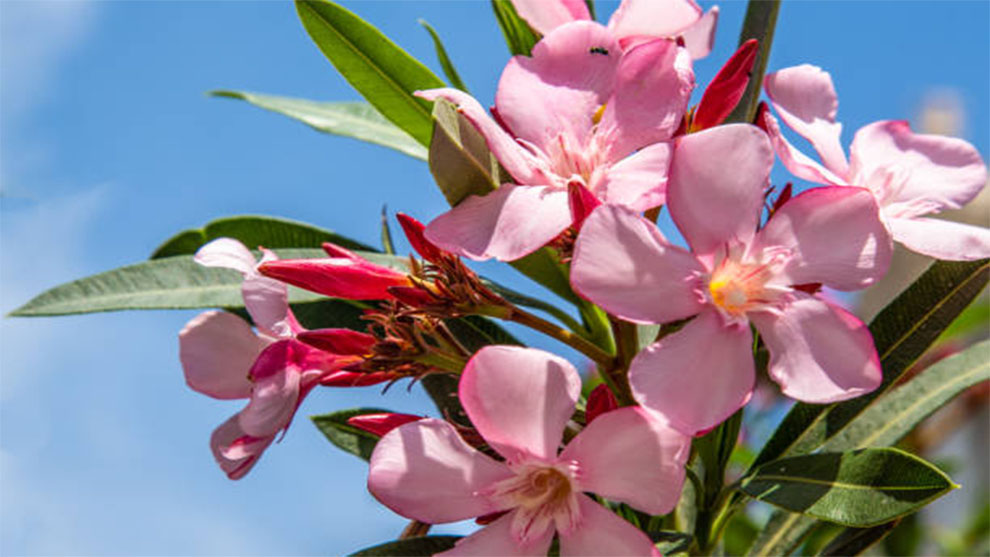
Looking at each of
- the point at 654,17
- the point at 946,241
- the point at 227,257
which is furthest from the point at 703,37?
the point at 227,257

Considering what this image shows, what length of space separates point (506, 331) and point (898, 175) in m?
0.49

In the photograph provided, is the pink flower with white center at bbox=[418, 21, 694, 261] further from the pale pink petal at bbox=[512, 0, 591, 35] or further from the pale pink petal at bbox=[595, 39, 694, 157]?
the pale pink petal at bbox=[512, 0, 591, 35]

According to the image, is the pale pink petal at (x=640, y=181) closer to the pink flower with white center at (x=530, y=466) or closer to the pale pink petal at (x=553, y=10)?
the pink flower with white center at (x=530, y=466)

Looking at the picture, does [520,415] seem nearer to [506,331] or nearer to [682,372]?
[682,372]

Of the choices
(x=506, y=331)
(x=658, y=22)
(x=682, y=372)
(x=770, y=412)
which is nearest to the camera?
(x=682, y=372)

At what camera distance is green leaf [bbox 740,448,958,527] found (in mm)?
858

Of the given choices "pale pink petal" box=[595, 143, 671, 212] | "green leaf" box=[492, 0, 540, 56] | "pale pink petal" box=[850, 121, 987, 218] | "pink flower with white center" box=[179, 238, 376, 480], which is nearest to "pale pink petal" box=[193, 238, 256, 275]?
"pink flower with white center" box=[179, 238, 376, 480]

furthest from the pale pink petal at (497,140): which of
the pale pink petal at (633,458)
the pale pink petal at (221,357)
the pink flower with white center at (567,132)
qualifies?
the pale pink petal at (221,357)

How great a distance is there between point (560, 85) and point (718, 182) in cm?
21

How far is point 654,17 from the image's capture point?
103 cm

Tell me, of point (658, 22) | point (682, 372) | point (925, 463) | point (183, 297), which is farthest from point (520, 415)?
point (183, 297)

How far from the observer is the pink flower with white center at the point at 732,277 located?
0.80 meters

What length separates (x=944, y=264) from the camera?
114 cm

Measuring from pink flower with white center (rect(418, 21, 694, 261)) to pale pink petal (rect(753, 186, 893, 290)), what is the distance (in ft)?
0.39
